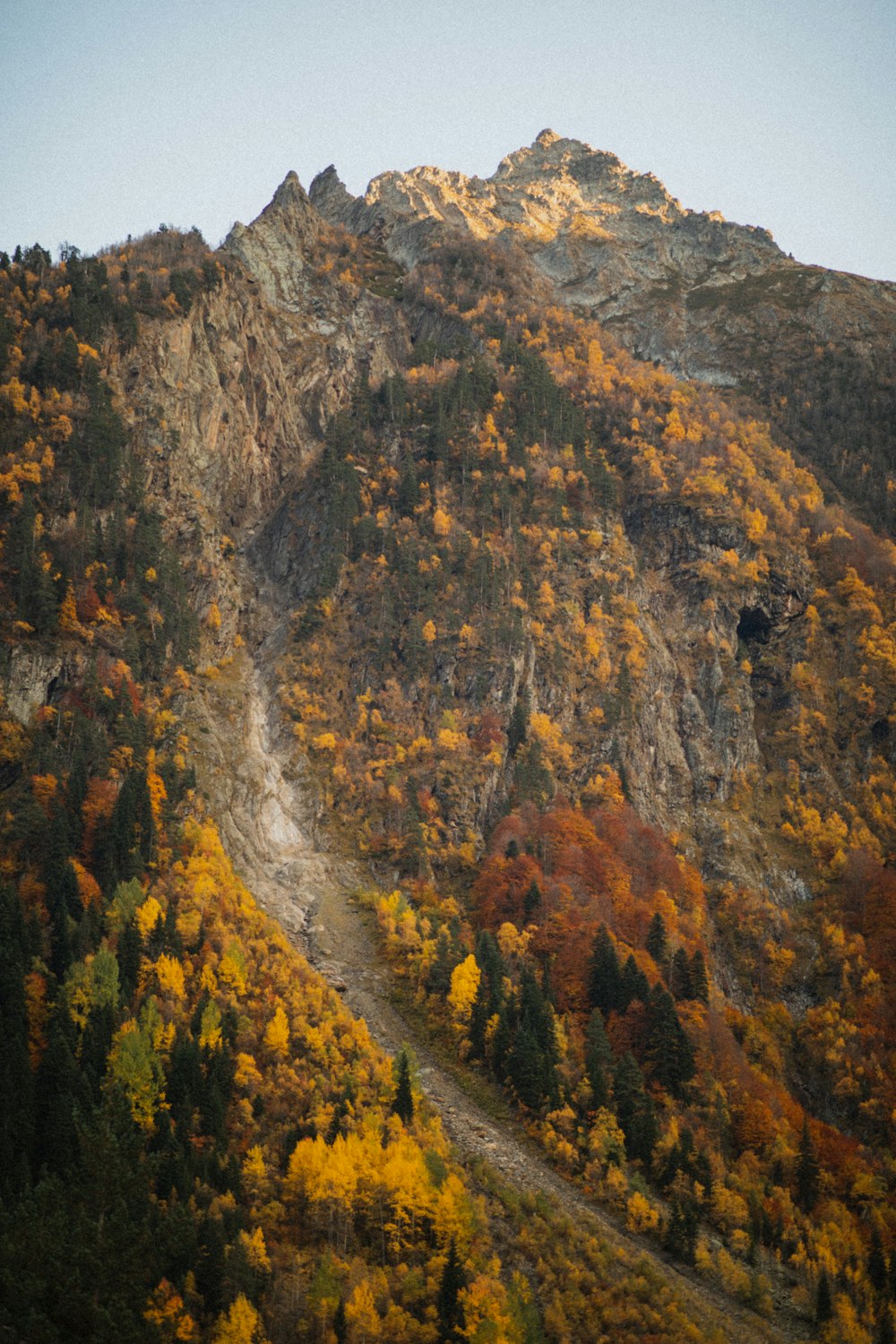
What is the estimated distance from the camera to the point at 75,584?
9788 centimetres

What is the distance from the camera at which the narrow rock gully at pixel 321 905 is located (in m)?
63.8

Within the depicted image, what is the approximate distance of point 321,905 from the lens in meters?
92.6

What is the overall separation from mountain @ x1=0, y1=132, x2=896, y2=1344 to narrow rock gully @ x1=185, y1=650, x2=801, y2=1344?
1.76ft

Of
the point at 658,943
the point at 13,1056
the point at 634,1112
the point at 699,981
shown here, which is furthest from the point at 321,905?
the point at 13,1056

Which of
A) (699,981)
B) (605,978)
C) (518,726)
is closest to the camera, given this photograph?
(605,978)

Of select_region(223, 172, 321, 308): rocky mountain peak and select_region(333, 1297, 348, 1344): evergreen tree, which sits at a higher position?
select_region(223, 172, 321, 308): rocky mountain peak

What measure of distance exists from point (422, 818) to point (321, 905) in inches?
643

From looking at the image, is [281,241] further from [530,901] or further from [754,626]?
[530,901]

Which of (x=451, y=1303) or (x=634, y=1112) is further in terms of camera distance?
(x=634, y=1112)

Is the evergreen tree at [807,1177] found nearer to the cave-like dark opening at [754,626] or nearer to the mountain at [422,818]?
the mountain at [422,818]

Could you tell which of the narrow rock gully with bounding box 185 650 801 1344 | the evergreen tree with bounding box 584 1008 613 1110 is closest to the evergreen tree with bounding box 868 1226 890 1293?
the narrow rock gully with bounding box 185 650 801 1344

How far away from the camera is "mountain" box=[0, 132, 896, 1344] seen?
5659 cm

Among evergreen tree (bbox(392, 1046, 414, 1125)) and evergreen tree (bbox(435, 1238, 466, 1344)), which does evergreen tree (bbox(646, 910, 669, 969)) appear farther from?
evergreen tree (bbox(435, 1238, 466, 1344))

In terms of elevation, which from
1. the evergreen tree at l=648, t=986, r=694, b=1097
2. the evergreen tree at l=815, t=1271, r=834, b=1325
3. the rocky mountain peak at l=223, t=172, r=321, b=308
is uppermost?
the rocky mountain peak at l=223, t=172, r=321, b=308
